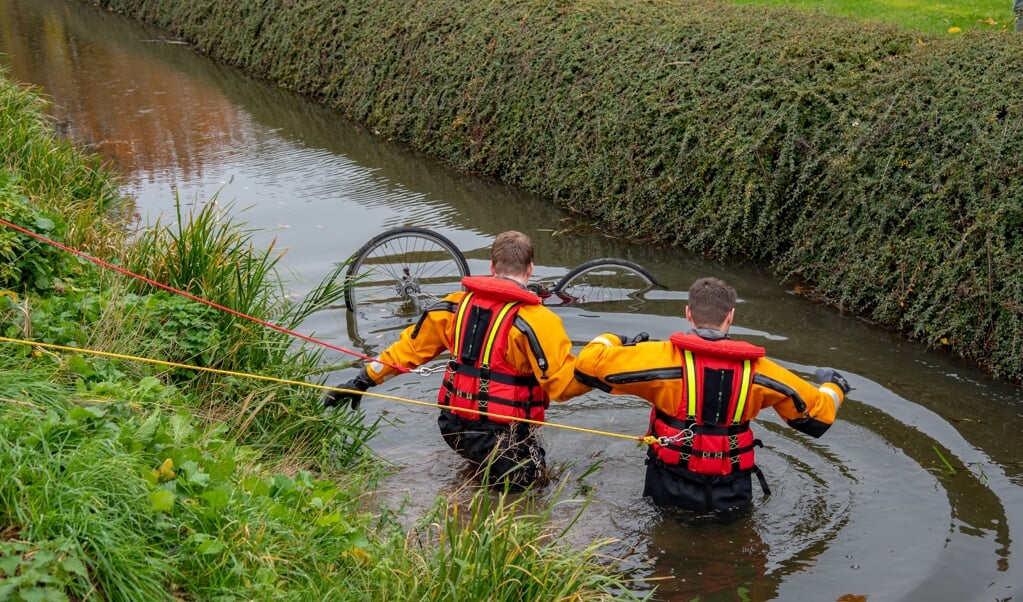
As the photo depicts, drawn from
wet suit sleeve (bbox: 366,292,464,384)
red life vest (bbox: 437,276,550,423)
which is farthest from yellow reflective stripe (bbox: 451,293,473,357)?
wet suit sleeve (bbox: 366,292,464,384)

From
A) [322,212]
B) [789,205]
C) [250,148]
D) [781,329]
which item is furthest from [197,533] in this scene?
[250,148]

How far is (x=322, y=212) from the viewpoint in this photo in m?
11.9

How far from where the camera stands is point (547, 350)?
563cm

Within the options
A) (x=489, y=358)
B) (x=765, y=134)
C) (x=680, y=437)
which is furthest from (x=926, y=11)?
(x=489, y=358)

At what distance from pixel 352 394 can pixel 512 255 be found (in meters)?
1.36

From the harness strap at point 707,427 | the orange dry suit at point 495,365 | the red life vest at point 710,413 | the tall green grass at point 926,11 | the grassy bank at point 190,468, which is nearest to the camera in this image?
the grassy bank at point 190,468

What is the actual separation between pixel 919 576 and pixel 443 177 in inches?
360

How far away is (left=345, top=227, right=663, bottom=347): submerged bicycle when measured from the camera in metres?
8.53

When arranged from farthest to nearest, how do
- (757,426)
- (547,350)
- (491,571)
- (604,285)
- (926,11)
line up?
(926,11) → (604,285) → (757,426) → (547,350) → (491,571)

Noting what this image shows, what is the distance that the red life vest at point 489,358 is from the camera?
5.70 meters

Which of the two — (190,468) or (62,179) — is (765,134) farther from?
(190,468)

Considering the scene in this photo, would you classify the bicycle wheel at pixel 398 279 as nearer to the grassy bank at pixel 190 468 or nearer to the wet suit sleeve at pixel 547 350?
the grassy bank at pixel 190 468

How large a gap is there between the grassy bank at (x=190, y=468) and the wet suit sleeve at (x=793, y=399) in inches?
51.6

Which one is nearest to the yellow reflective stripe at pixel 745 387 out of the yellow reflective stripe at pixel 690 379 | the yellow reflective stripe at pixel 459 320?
the yellow reflective stripe at pixel 690 379
